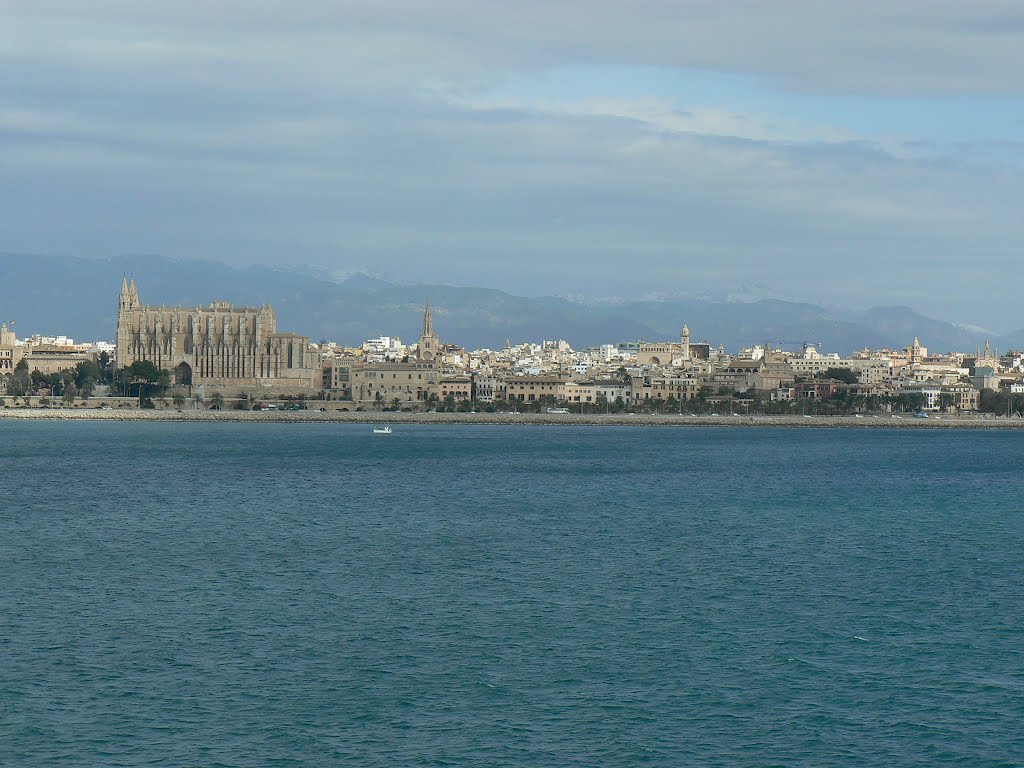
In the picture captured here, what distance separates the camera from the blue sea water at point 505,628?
60.5 feet

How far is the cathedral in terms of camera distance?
135 meters

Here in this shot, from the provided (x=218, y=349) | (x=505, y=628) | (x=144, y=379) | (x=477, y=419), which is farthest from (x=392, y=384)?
(x=505, y=628)

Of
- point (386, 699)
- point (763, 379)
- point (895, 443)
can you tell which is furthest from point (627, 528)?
point (763, 379)

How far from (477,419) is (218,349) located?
30.2 m

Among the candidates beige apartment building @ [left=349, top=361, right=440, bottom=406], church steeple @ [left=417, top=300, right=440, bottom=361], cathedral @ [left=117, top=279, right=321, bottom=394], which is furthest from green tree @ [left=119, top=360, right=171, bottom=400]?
church steeple @ [left=417, top=300, right=440, bottom=361]

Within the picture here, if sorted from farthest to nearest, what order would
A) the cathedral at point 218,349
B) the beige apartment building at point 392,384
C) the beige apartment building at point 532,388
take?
the beige apartment building at point 532,388 → the cathedral at point 218,349 → the beige apartment building at point 392,384

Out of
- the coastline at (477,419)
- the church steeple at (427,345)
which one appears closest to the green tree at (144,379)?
the coastline at (477,419)

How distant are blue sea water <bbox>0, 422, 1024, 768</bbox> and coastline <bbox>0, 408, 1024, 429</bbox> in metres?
66.3

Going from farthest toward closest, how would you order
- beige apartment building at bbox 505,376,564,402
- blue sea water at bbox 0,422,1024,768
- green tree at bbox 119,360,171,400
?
beige apartment building at bbox 505,376,564,402
green tree at bbox 119,360,171,400
blue sea water at bbox 0,422,1024,768

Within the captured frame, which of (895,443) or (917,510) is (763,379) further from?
(917,510)

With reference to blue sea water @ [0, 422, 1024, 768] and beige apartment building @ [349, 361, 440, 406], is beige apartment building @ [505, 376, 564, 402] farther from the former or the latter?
blue sea water @ [0, 422, 1024, 768]

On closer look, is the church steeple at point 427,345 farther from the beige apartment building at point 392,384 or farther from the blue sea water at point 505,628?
the blue sea water at point 505,628

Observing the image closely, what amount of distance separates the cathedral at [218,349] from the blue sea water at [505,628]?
284 feet

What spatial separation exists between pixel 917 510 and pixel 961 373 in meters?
135
